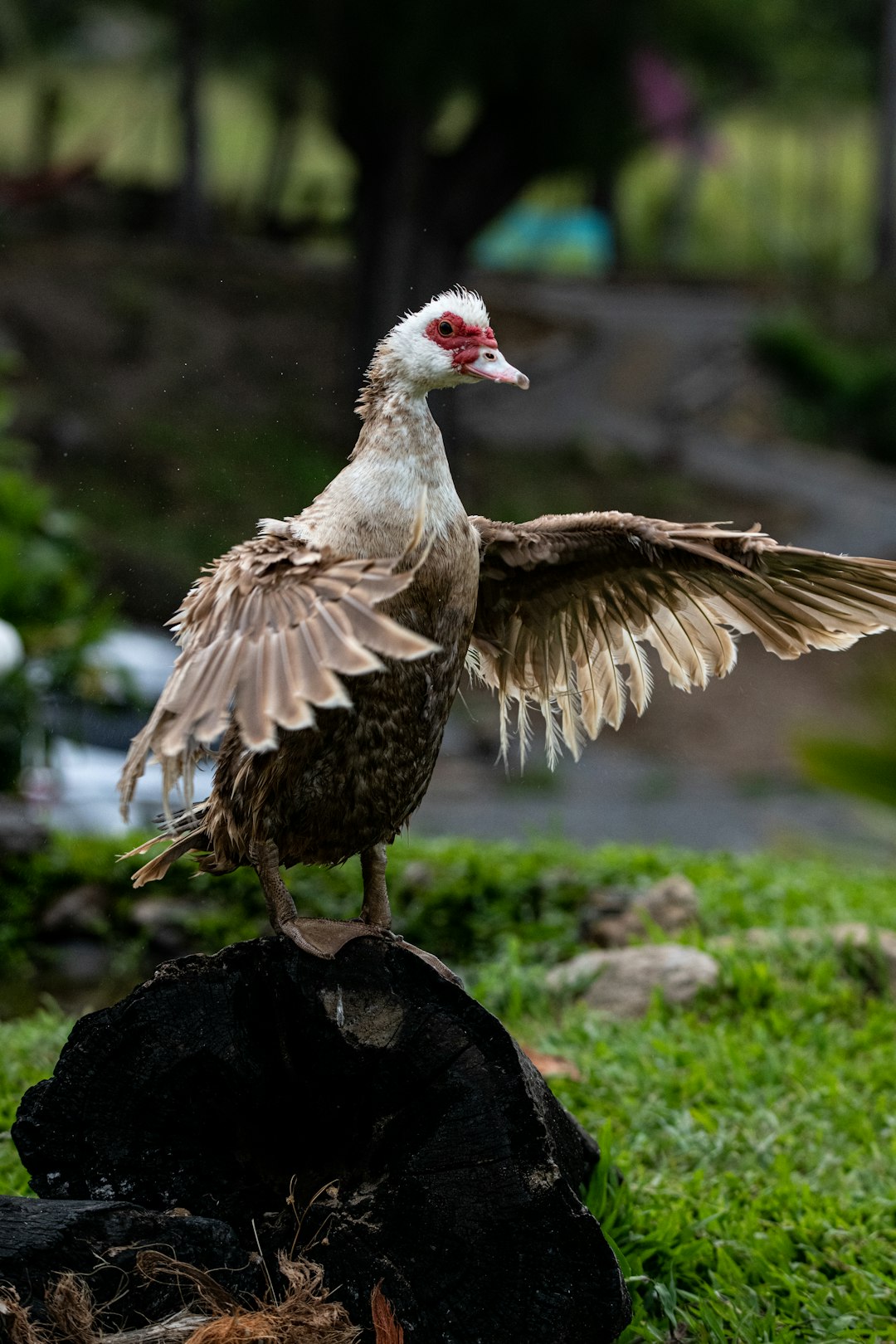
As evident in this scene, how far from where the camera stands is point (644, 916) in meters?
5.38

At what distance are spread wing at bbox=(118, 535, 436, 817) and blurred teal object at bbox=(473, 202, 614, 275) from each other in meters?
18.6

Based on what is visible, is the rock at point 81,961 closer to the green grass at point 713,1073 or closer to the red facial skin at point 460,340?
Answer: the green grass at point 713,1073

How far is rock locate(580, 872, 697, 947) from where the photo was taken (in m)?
5.40

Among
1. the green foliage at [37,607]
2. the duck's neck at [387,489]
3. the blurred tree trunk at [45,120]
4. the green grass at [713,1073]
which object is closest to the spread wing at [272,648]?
the duck's neck at [387,489]

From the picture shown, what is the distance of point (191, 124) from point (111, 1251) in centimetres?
1715

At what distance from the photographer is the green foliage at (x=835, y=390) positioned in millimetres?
17672

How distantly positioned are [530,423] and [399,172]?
12.6ft

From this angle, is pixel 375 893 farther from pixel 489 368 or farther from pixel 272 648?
pixel 489 368

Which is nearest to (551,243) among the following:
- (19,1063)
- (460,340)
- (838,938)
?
(838,938)

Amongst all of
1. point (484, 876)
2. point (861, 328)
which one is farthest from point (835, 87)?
point (484, 876)

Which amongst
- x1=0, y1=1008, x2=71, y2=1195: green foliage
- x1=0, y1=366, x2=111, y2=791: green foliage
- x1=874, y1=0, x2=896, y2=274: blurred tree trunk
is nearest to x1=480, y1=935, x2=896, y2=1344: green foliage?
x1=0, y1=1008, x2=71, y2=1195: green foliage

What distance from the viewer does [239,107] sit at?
2014 centimetres

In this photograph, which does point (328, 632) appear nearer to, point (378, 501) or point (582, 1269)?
point (378, 501)

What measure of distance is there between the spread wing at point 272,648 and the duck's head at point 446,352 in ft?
1.47
